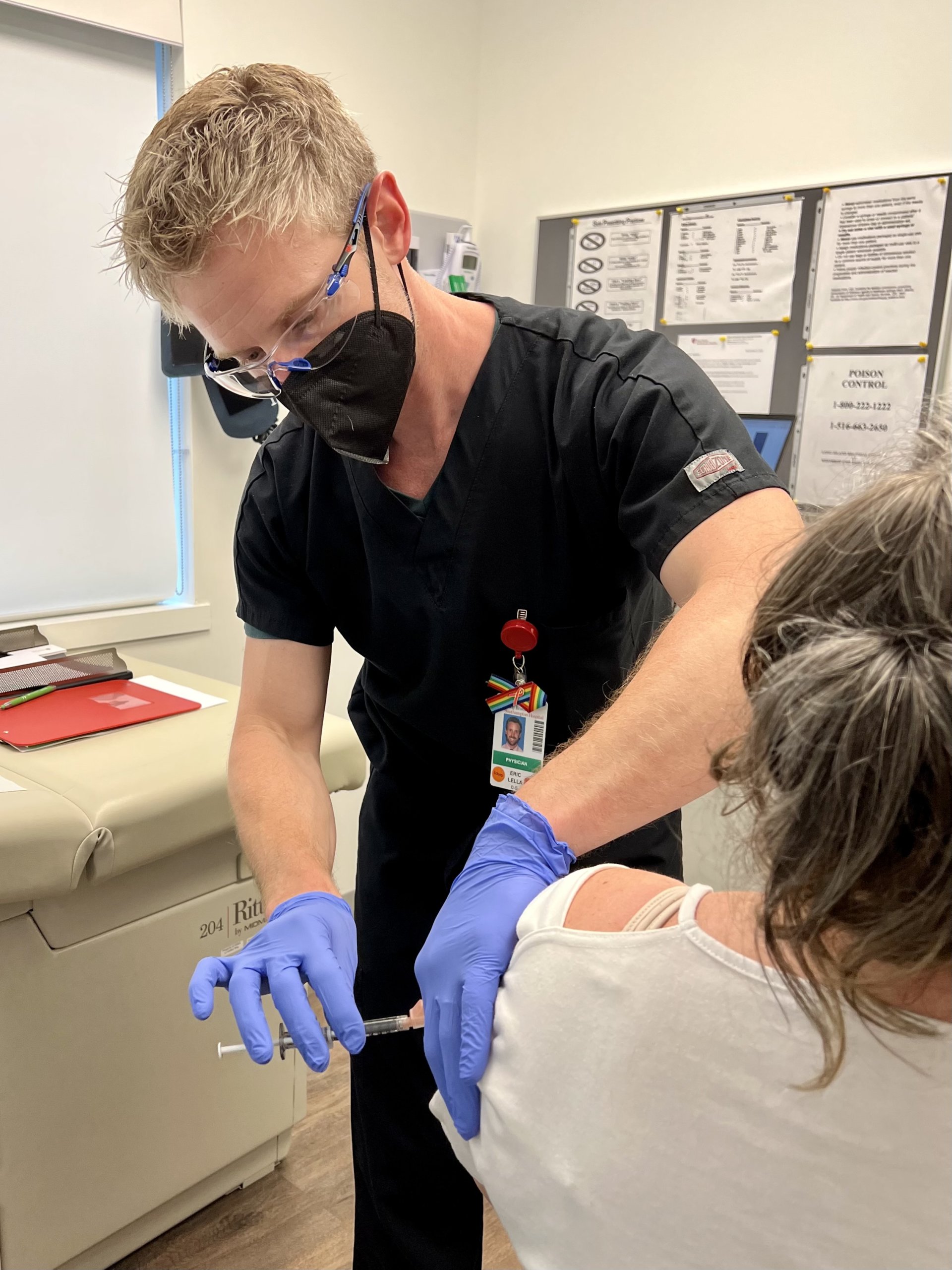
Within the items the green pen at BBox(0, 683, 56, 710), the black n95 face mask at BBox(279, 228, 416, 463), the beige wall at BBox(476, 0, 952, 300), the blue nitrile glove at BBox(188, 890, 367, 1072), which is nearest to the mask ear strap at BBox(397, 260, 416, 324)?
the black n95 face mask at BBox(279, 228, 416, 463)

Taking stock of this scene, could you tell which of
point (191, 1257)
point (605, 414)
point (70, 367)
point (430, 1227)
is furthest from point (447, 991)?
point (70, 367)

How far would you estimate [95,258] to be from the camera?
2152mm

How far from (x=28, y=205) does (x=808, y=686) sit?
6.89 feet

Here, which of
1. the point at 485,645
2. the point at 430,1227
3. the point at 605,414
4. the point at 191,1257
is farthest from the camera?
the point at 191,1257

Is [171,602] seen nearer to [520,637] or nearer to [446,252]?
[446,252]

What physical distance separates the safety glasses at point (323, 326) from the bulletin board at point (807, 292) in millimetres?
1288

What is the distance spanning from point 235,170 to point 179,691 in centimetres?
109

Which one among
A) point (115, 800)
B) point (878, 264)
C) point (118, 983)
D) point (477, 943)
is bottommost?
point (118, 983)

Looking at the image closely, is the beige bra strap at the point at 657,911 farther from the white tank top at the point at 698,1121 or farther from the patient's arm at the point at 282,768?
the patient's arm at the point at 282,768

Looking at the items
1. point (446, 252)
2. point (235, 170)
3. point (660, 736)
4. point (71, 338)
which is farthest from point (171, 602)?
point (660, 736)

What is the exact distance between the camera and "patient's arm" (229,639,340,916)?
1.21m

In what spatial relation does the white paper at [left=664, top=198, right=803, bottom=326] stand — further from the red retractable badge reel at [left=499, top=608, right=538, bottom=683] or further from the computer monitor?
the red retractable badge reel at [left=499, top=608, right=538, bottom=683]

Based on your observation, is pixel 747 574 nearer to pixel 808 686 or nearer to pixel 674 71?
pixel 808 686

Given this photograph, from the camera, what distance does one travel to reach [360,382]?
1145mm
